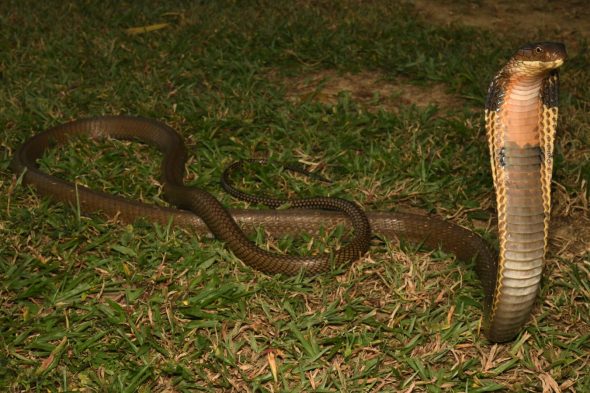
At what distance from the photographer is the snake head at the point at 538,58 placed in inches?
94.0

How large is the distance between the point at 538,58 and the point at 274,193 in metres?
2.27

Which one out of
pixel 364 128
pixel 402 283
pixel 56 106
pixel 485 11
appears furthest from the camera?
pixel 485 11

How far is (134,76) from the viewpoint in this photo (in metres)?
5.90

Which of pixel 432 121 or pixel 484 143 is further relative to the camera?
pixel 432 121

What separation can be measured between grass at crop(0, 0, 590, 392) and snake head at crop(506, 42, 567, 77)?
48.2 inches

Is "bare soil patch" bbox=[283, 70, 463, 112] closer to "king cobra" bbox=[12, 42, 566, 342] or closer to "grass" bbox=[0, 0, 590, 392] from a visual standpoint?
"grass" bbox=[0, 0, 590, 392]

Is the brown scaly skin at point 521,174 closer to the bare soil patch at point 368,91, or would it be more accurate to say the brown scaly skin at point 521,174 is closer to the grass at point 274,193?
the grass at point 274,193

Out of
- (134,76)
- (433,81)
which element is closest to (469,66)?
(433,81)

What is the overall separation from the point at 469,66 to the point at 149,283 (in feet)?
10.8

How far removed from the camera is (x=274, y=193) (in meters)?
4.44

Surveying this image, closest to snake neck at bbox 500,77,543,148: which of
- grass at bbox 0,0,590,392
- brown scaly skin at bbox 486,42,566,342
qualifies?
brown scaly skin at bbox 486,42,566,342

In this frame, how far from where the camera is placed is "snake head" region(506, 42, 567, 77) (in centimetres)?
239

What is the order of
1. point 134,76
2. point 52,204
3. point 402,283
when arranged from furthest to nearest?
point 134,76
point 52,204
point 402,283

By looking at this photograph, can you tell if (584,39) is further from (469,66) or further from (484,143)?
(484,143)
